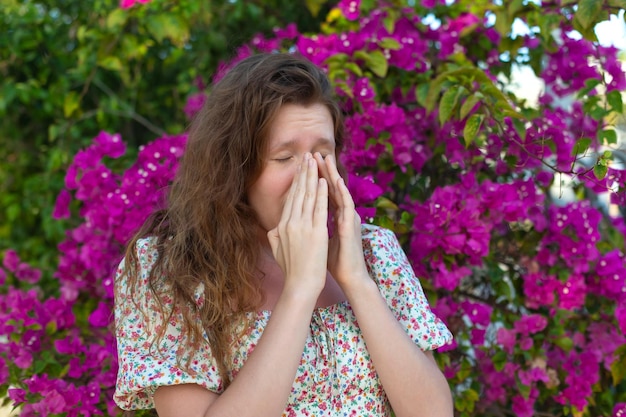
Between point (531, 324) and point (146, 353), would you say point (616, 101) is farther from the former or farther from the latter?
point (146, 353)

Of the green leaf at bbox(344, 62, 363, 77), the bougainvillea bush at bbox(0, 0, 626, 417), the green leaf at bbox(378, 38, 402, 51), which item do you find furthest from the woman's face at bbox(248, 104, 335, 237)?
the green leaf at bbox(378, 38, 402, 51)

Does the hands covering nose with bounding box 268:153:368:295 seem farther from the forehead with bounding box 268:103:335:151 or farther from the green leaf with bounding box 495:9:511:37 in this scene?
the green leaf with bounding box 495:9:511:37

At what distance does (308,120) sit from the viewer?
1890mm

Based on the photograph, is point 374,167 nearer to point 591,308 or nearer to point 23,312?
point 591,308

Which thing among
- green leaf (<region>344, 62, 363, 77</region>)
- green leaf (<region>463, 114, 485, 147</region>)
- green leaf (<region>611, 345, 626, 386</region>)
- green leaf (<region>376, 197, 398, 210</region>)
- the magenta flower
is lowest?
green leaf (<region>611, 345, 626, 386</region>)

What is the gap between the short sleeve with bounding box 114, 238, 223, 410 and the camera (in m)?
1.66

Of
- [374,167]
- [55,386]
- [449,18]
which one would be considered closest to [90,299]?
[55,386]

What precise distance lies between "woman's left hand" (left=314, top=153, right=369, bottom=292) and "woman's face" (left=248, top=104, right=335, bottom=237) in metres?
0.05

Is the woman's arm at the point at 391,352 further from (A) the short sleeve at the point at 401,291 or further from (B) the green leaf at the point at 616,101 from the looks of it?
(B) the green leaf at the point at 616,101

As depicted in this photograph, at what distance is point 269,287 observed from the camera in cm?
195

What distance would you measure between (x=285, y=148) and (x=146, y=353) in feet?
1.88

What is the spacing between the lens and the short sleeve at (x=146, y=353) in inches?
65.2

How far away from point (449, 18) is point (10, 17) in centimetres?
186

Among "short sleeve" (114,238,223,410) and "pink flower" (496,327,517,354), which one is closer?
"short sleeve" (114,238,223,410)
